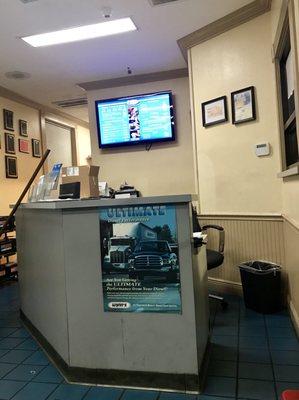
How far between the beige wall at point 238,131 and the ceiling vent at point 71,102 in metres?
2.77

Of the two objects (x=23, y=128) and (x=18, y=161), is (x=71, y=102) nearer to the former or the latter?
(x=23, y=128)

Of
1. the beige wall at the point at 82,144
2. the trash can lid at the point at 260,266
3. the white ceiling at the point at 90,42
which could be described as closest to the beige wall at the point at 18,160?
the white ceiling at the point at 90,42

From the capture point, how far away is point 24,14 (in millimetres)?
3268

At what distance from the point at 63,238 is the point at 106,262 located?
325 millimetres

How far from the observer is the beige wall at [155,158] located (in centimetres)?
498

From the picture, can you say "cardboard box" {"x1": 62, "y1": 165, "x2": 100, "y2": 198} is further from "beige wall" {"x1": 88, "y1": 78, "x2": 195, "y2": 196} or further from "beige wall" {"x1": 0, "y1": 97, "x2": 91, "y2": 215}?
"beige wall" {"x1": 0, "y1": 97, "x2": 91, "y2": 215}

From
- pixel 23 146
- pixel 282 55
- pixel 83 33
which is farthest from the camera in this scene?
pixel 23 146

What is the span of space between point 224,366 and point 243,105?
96.7 inches

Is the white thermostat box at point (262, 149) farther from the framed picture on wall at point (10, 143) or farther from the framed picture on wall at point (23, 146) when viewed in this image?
the framed picture on wall at point (23, 146)

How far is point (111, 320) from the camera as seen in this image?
6.75ft

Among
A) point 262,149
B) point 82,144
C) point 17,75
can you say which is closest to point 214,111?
point 262,149

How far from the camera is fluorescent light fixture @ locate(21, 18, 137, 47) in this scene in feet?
11.8

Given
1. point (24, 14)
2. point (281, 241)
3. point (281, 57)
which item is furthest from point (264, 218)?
point (24, 14)

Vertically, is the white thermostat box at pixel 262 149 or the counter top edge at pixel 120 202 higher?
the white thermostat box at pixel 262 149
